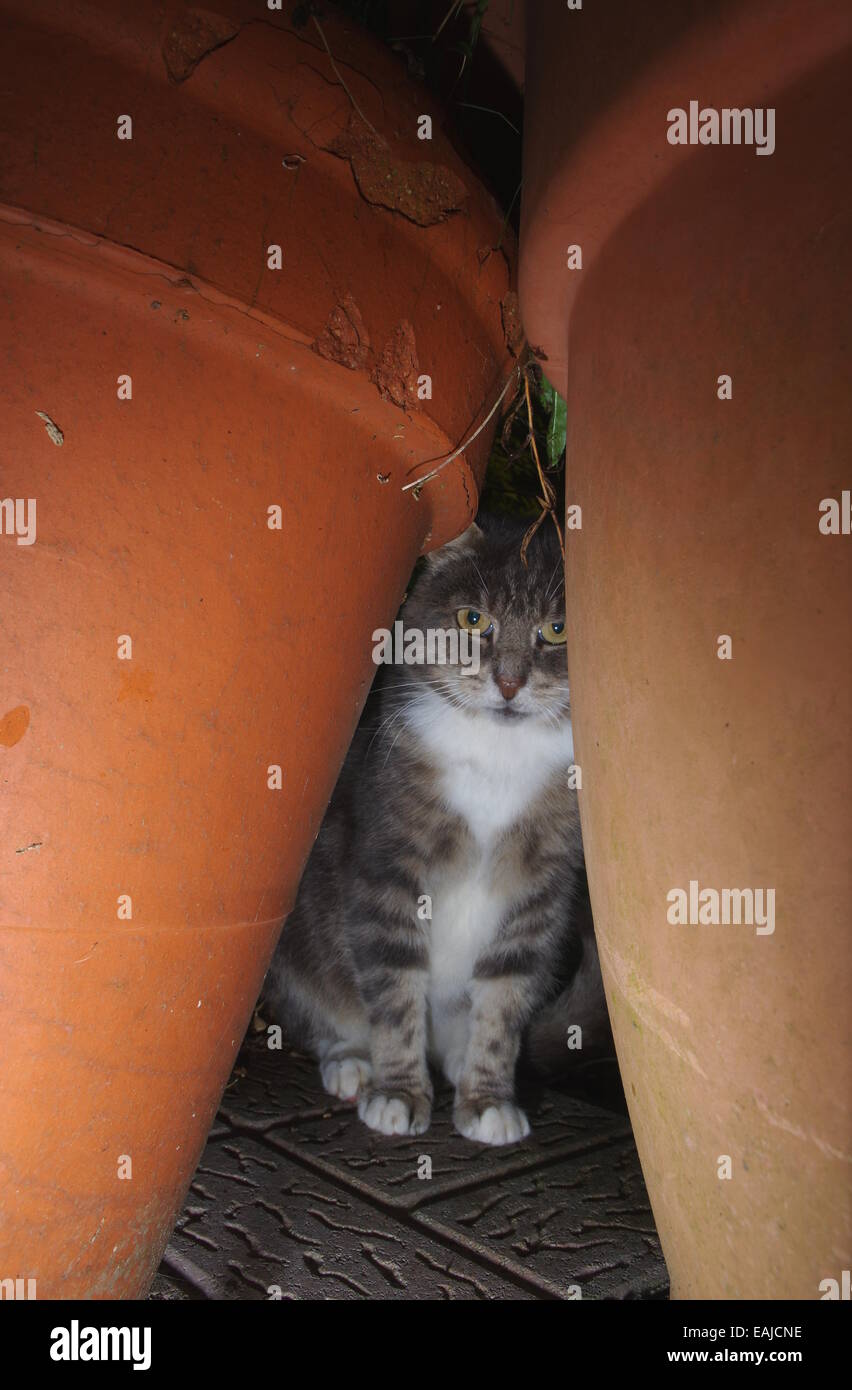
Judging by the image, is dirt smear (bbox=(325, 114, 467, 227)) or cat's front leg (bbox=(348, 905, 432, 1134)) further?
cat's front leg (bbox=(348, 905, 432, 1134))

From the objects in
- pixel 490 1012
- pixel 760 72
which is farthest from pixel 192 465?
pixel 490 1012

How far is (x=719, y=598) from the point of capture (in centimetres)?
75

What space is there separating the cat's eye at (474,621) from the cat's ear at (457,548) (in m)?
0.14

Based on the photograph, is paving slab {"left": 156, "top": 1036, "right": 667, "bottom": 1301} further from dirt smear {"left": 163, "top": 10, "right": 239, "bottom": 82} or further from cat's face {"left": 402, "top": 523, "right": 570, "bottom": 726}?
dirt smear {"left": 163, "top": 10, "right": 239, "bottom": 82}

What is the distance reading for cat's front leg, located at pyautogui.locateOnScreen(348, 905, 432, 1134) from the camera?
1.89 m

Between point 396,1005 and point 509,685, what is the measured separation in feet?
2.16

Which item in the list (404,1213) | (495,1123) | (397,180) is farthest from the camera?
(495,1123)

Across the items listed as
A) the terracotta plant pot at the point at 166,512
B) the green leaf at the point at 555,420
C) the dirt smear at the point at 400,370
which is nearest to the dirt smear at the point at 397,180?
the terracotta plant pot at the point at 166,512

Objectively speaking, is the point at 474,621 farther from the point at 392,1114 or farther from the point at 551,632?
the point at 392,1114

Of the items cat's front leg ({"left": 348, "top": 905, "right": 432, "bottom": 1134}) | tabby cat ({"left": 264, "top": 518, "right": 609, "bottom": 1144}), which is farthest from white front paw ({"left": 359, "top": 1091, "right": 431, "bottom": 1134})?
tabby cat ({"left": 264, "top": 518, "right": 609, "bottom": 1144})

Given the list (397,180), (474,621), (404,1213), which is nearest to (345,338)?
(397,180)

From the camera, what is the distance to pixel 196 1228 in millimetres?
1272

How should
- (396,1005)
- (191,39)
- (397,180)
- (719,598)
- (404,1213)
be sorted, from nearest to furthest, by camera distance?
(719,598) < (191,39) < (397,180) < (404,1213) < (396,1005)
